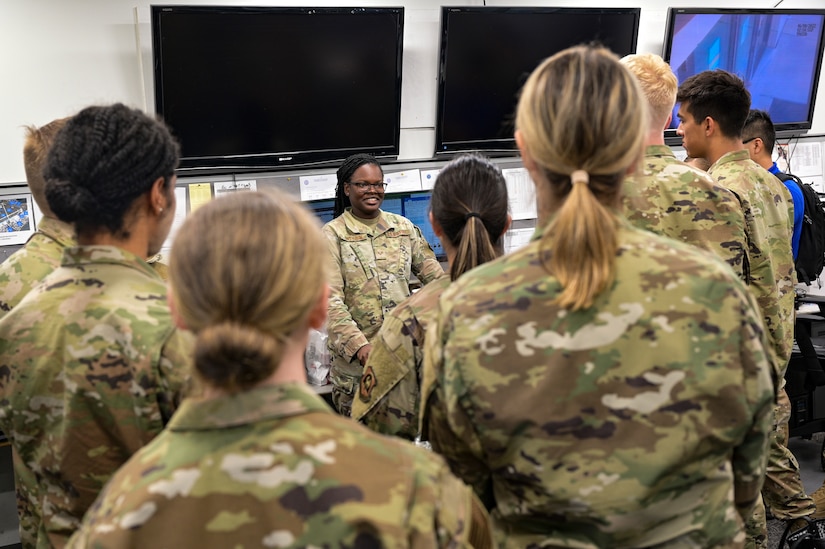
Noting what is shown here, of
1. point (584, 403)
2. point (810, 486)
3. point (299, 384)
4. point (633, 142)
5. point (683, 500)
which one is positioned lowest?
point (810, 486)

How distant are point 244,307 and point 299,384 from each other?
124 mm

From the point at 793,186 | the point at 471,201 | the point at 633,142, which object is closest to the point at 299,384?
the point at 633,142

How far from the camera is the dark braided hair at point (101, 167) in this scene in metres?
1.41

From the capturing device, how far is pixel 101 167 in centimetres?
141

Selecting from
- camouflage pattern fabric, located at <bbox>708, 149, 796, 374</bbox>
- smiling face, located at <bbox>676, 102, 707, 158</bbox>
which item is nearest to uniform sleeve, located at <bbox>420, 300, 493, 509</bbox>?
camouflage pattern fabric, located at <bbox>708, 149, 796, 374</bbox>

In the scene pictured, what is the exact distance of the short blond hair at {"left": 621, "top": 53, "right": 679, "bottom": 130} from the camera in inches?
86.0

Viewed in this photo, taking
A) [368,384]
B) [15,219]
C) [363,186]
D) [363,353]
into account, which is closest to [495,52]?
[363,186]

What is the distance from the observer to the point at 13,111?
11.4ft

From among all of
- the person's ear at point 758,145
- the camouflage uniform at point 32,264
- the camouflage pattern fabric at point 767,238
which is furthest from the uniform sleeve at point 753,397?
the person's ear at point 758,145

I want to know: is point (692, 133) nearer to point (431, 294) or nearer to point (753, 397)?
point (431, 294)

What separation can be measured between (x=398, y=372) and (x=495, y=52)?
288 centimetres

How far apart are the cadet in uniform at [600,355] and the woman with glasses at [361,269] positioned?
6.25ft

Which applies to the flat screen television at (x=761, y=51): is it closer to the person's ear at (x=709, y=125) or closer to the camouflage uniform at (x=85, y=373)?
the person's ear at (x=709, y=125)

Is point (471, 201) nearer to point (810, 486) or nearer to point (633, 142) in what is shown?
point (633, 142)
